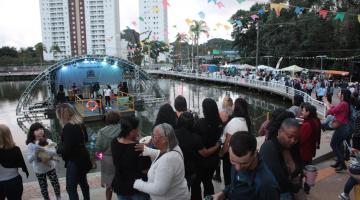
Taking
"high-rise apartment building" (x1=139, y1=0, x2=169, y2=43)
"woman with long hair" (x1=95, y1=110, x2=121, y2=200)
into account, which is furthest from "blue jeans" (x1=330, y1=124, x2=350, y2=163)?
"high-rise apartment building" (x1=139, y1=0, x2=169, y2=43)

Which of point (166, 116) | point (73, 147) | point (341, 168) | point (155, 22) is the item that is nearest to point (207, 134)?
point (166, 116)

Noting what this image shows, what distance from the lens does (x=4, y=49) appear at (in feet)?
284

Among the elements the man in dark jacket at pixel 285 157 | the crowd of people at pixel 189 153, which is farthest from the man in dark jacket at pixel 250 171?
the man in dark jacket at pixel 285 157

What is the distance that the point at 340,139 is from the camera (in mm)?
5703

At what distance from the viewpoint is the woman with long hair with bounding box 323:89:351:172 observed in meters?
5.50

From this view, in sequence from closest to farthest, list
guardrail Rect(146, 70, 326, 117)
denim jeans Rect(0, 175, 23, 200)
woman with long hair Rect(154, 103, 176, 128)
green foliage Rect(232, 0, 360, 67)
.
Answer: denim jeans Rect(0, 175, 23, 200)
woman with long hair Rect(154, 103, 176, 128)
guardrail Rect(146, 70, 326, 117)
green foliage Rect(232, 0, 360, 67)

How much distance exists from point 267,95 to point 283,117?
28642mm

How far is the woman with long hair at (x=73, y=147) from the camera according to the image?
4.15m

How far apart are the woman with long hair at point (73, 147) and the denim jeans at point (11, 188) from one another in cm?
60

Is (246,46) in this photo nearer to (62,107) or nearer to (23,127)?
(23,127)

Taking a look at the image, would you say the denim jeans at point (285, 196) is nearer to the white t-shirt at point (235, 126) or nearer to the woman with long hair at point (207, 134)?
the woman with long hair at point (207, 134)

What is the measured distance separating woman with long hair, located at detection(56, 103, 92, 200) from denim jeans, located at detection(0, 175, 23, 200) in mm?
596

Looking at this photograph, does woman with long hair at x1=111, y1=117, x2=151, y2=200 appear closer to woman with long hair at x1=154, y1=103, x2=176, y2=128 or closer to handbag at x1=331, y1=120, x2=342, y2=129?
woman with long hair at x1=154, y1=103, x2=176, y2=128

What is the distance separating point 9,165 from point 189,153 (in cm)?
216
